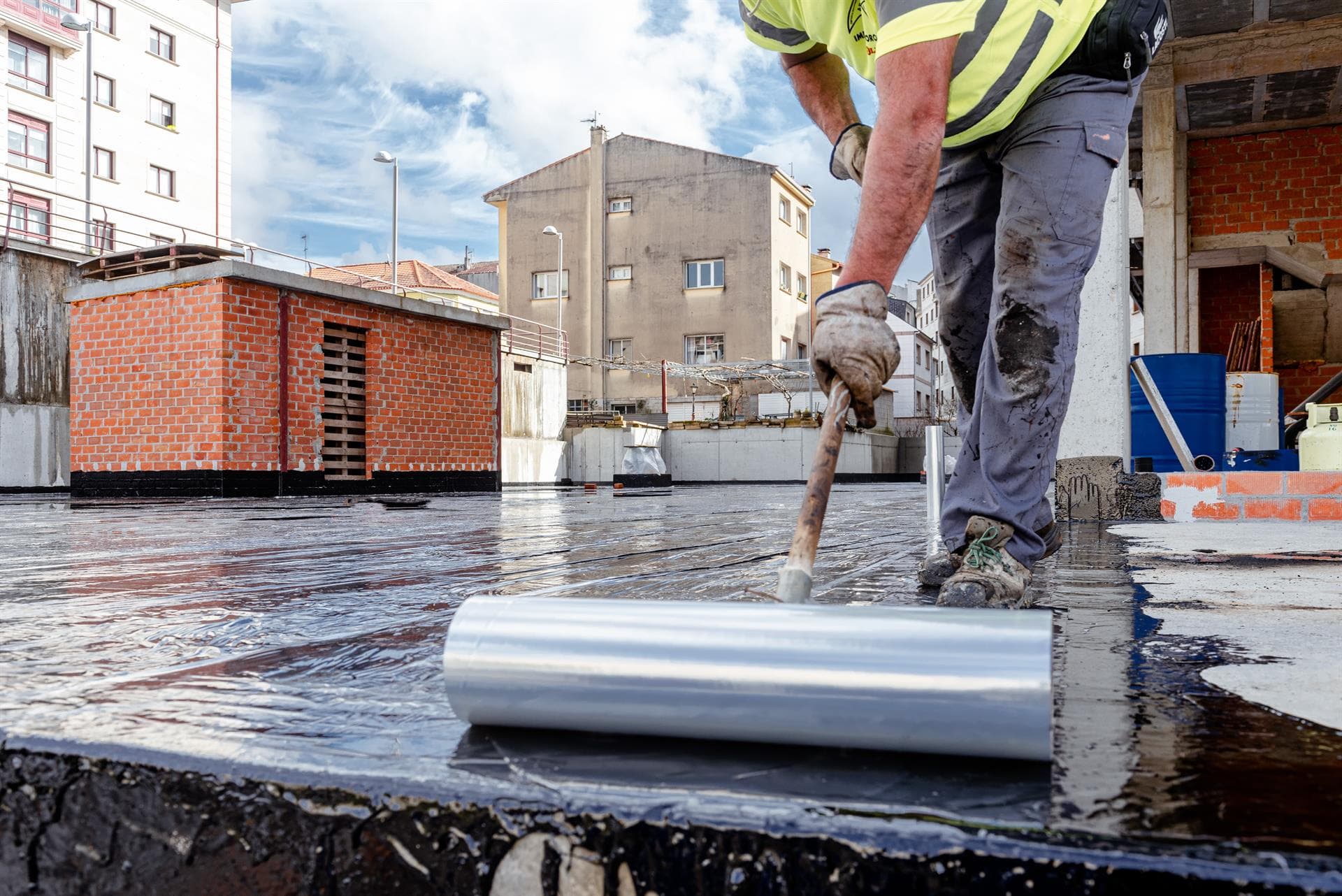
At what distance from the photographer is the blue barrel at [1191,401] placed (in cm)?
616

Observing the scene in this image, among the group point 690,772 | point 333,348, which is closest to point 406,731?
point 690,772

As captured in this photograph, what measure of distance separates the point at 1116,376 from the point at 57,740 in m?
4.52

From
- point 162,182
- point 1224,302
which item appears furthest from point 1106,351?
point 162,182

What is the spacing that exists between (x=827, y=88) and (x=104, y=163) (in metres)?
31.1

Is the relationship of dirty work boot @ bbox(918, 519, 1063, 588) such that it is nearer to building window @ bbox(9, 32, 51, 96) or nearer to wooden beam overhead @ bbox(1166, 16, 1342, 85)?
wooden beam overhead @ bbox(1166, 16, 1342, 85)

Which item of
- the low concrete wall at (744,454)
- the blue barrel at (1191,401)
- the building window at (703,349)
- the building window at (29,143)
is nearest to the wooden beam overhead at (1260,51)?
the blue barrel at (1191,401)

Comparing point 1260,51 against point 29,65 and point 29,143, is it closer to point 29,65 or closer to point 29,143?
point 29,143

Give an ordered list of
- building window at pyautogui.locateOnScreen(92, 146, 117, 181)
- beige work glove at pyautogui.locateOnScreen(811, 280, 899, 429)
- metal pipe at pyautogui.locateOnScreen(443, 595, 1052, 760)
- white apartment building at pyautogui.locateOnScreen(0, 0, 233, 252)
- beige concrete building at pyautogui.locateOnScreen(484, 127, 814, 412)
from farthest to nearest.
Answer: beige concrete building at pyautogui.locateOnScreen(484, 127, 814, 412) → building window at pyautogui.locateOnScreen(92, 146, 117, 181) → white apartment building at pyautogui.locateOnScreen(0, 0, 233, 252) → beige work glove at pyautogui.locateOnScreen(811, 280, 899, 429) → metal pipe at pyautogui.locateOnScreen(443, 595, 1052, 760)

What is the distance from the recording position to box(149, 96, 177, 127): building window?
29094mm

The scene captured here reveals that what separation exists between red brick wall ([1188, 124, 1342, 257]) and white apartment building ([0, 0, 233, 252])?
21520 millimetres

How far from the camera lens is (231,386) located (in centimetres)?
1335

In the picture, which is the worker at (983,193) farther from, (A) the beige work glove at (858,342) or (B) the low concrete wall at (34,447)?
(B) the low concrete wall at (34,447)

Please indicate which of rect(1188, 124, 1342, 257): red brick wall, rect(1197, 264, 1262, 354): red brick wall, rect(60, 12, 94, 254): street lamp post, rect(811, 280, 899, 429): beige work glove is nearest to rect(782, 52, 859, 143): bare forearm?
rect(811, 280, 899, 429): beige work glove

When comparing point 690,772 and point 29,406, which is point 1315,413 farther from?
point 29,406
